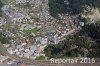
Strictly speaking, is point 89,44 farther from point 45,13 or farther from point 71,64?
point 45,13

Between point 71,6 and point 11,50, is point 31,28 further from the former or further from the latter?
point 71,6

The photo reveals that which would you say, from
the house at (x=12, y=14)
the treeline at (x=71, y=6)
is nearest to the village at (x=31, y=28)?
the house at (x=12, y=14)

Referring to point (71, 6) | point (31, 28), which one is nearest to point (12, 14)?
point (31, 28)

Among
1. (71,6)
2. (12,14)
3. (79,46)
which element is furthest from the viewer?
(71,6)

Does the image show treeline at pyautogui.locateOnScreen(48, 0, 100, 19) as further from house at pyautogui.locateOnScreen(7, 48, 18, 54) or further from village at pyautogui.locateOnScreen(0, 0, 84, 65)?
house at pyautogui.locateOnScreen(7, 48, 18, 54)

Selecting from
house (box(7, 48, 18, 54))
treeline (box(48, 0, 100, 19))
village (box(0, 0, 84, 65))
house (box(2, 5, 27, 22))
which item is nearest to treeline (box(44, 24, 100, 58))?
village (box(0, 0, 84, 65))

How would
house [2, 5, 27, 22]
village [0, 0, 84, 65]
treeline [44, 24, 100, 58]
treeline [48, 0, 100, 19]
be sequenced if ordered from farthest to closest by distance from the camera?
treeline [48, 0, 100, 19], house [2, 5, 27, 22], village [0, 0, 84, 65], treeline [44, 24, 100, 58]
